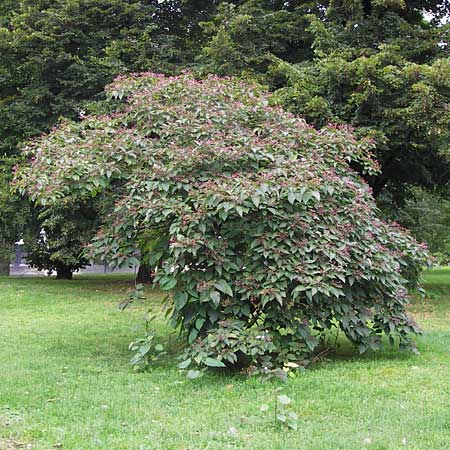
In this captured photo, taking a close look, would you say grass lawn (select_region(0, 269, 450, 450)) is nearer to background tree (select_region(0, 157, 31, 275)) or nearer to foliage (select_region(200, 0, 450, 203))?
foliage (select_region(200, 0, 450, 203))

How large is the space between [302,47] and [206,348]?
38.1 ft

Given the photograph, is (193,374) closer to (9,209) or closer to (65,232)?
(65,232)

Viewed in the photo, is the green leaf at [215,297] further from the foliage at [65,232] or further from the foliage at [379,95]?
the foliage at [65,232]

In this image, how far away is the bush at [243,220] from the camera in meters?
5.45

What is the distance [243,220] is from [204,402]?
5.84ft

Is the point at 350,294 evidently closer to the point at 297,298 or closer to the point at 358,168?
the point at 297,298

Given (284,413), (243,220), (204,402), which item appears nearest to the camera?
(284,413)

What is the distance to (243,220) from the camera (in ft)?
18.7

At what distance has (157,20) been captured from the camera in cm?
1658

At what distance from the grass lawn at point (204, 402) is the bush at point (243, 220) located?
42 centimetres

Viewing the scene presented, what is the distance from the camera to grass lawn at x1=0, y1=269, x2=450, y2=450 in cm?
378

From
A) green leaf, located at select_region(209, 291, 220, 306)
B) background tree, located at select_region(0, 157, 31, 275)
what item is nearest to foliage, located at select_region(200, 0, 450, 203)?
background tree, located at select_region(0, 157, 31, 275)

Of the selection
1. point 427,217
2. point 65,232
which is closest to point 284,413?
point 65,232

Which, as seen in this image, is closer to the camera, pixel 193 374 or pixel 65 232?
pixel 193 374
